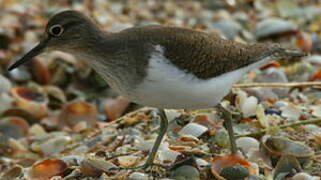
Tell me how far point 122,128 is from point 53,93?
1960 mm

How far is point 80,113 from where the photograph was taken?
6.89 metres

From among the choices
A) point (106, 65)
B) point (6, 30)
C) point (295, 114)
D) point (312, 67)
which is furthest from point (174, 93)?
point (6, 30)

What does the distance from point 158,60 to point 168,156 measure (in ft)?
2.54

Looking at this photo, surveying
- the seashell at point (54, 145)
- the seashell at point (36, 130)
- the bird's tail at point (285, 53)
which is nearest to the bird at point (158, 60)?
the bird's tail at point (285, 53)

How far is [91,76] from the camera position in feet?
26.0

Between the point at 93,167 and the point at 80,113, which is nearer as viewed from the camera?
the point at 93,167

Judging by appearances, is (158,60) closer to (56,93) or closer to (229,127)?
(229,127)

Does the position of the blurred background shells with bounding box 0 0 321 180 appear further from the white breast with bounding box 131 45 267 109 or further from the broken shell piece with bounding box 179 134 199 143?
the white breast with bounding box 131 45 267 109

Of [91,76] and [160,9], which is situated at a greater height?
[160,9]

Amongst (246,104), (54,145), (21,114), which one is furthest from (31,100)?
(246,104)

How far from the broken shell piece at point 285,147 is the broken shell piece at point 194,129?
54 cm

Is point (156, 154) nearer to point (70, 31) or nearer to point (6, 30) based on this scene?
point (70, 31)

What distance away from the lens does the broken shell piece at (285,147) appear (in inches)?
178

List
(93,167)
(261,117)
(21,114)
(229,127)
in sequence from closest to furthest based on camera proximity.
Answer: (93,167)
(229,127)
(261,117)
(21,114)
